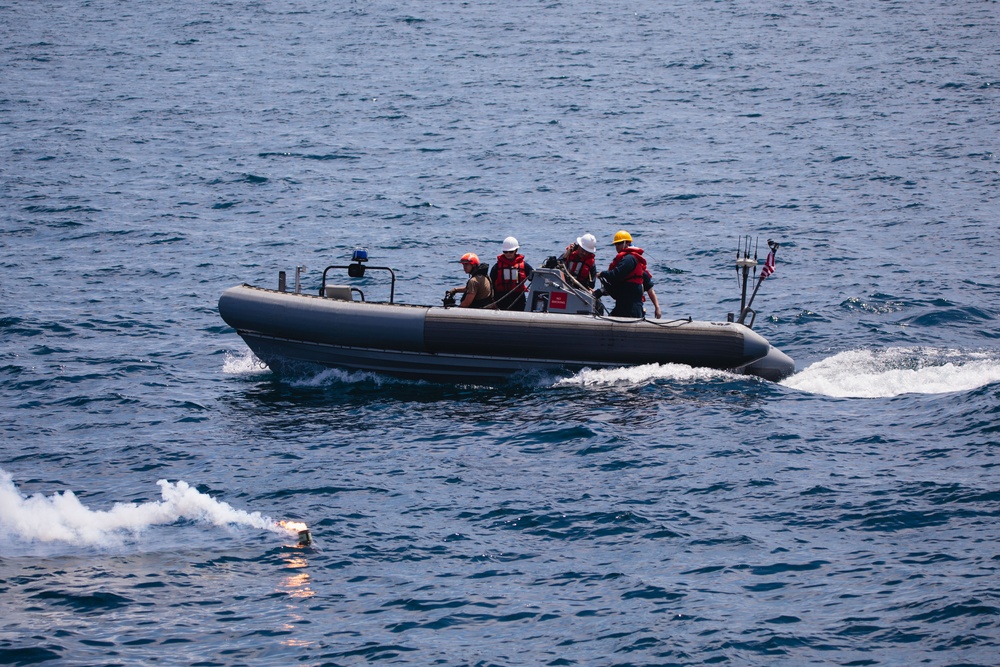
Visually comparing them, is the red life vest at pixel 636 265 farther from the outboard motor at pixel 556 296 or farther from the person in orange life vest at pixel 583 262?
the outboard motor at pixel 556 296

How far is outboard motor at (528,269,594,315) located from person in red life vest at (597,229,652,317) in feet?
1.19

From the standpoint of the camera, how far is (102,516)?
1195cm

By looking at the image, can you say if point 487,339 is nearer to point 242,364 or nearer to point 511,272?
point 511,272

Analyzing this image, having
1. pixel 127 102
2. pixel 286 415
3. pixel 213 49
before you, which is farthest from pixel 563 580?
pixel 213 49

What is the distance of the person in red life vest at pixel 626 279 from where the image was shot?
16422 mm

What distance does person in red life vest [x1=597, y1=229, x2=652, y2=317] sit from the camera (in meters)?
16.4

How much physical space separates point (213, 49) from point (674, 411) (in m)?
36.6

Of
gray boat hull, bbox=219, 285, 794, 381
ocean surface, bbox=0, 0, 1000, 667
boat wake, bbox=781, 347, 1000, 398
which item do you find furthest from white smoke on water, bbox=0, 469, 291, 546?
boat wake, bbox=781, 347, 1000, 398

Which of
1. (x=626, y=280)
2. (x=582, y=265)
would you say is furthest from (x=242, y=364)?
(x=626, y=280)

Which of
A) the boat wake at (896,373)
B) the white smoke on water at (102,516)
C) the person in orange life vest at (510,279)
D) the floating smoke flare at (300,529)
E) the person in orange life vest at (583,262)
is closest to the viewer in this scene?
the floating smoke flare at (300,529)

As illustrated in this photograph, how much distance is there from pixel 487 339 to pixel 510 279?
4.29ft

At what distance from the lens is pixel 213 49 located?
1834 inches

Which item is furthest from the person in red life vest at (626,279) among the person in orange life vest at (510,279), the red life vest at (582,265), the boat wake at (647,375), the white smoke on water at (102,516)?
the white smoke on water at (102,516)

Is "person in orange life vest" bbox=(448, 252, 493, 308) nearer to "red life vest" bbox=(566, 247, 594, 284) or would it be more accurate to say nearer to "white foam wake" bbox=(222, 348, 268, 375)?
"red life vest" bbox=(566, 247, 594, 284)
